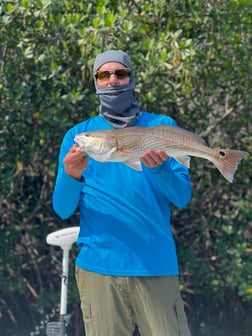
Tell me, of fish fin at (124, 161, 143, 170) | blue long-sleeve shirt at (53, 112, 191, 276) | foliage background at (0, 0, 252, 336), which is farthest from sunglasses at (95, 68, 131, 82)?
foliage background at (0, 0, 252, 336)

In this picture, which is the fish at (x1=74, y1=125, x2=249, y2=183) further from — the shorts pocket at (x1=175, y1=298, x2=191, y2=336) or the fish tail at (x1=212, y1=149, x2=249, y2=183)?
the shorts pocket at (x1=175, y1=298, x2=191, y2=336)

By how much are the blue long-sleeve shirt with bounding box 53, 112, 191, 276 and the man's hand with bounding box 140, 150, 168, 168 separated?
21 cm

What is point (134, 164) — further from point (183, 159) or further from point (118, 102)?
point (118, 102)

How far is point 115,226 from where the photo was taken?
386cm

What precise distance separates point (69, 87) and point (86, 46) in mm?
408

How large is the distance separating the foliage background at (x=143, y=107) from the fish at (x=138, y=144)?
2255mm

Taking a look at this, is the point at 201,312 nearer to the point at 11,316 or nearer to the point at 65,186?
the point at 11,316

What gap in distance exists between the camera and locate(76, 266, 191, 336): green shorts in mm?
3846

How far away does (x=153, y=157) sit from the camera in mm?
3594

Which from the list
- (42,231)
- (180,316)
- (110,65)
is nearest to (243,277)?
(42,231)

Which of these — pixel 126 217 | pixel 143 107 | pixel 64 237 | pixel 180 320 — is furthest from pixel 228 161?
pixel 143 107

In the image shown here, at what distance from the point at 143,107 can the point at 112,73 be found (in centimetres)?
241

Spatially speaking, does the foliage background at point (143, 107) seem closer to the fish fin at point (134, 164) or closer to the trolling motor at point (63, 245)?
the trolling motor at point (63, 245)

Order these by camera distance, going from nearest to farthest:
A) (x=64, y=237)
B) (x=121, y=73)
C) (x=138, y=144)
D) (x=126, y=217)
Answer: (x=138, y=144), (x=126, y=217), (x=121, y=73), (x=64, y=237)
